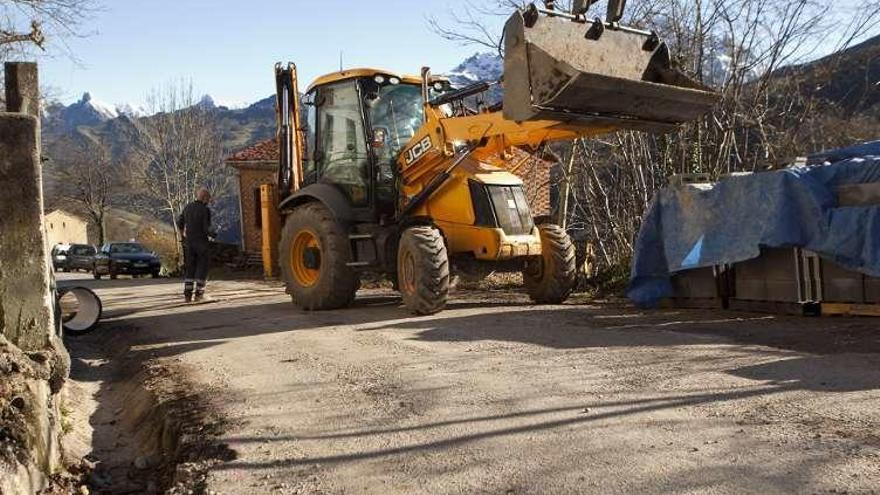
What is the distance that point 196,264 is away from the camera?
13.2m

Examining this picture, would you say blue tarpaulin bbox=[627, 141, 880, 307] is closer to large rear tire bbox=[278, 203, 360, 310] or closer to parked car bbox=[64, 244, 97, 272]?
large rear tire bbox=[278, 203, 360, 310]

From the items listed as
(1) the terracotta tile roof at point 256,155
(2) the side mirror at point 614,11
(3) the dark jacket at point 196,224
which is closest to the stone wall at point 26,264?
(2) the side mirror at point 614,11

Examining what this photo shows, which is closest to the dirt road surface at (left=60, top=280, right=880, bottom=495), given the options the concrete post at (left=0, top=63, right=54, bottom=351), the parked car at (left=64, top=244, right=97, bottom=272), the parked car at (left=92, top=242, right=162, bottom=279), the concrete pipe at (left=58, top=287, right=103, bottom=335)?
the concrete post at (left=0, top=63, right=54, bottom=351)

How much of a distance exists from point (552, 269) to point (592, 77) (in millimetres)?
3619

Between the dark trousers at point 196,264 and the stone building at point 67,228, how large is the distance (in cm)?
7436

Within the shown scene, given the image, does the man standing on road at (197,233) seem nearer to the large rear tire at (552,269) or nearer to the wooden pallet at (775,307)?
the large rear tire at (552,269)

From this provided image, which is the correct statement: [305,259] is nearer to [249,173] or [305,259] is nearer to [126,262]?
[249,173]

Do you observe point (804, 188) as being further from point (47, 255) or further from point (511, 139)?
point (47, 255)

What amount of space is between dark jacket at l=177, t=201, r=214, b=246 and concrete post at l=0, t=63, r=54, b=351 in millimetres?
7749

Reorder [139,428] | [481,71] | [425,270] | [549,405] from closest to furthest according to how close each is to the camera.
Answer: [549,405] < [139,428] < [425,270] < [481,71]

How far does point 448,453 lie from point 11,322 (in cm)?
317

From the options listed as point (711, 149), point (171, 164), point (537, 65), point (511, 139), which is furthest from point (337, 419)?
point (171, 164)

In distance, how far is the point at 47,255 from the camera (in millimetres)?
5414

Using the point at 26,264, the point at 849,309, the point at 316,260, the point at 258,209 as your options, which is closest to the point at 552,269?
the point at 316,260
